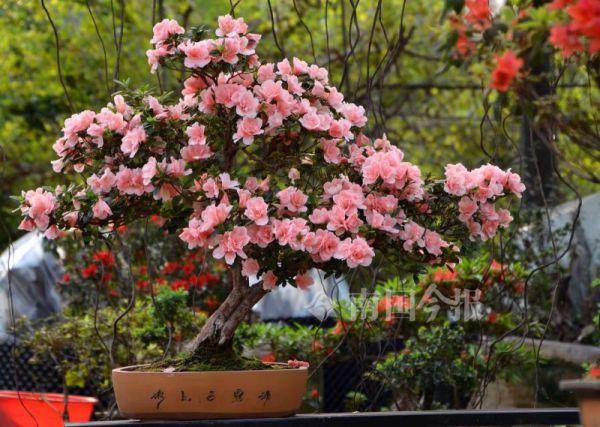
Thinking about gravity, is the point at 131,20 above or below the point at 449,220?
above

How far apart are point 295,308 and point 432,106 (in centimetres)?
524

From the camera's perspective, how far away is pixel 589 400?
1996 mm

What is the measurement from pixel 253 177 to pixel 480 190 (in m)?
0.58

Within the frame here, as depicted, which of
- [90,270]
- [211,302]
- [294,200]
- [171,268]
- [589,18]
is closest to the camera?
[589,18]

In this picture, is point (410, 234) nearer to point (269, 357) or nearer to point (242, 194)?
point (242, 194)

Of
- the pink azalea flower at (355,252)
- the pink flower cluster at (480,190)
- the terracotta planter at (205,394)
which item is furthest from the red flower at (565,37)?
the terracotta planter at (205,394)

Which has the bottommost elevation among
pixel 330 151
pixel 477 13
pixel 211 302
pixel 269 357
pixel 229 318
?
pixel 269 357

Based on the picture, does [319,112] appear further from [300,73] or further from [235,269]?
[235,269]

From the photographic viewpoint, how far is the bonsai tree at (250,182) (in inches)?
102

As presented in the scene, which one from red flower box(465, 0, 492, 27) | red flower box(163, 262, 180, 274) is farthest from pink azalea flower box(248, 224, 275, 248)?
red flower box(163, 262, 180, 274)

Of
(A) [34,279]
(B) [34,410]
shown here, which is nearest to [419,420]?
(B) [34,410]

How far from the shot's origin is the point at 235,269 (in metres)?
2.84

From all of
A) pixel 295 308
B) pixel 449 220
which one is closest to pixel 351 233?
pixel 449 220

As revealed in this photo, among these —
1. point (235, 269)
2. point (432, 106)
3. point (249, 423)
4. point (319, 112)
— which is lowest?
point (249, 423)
